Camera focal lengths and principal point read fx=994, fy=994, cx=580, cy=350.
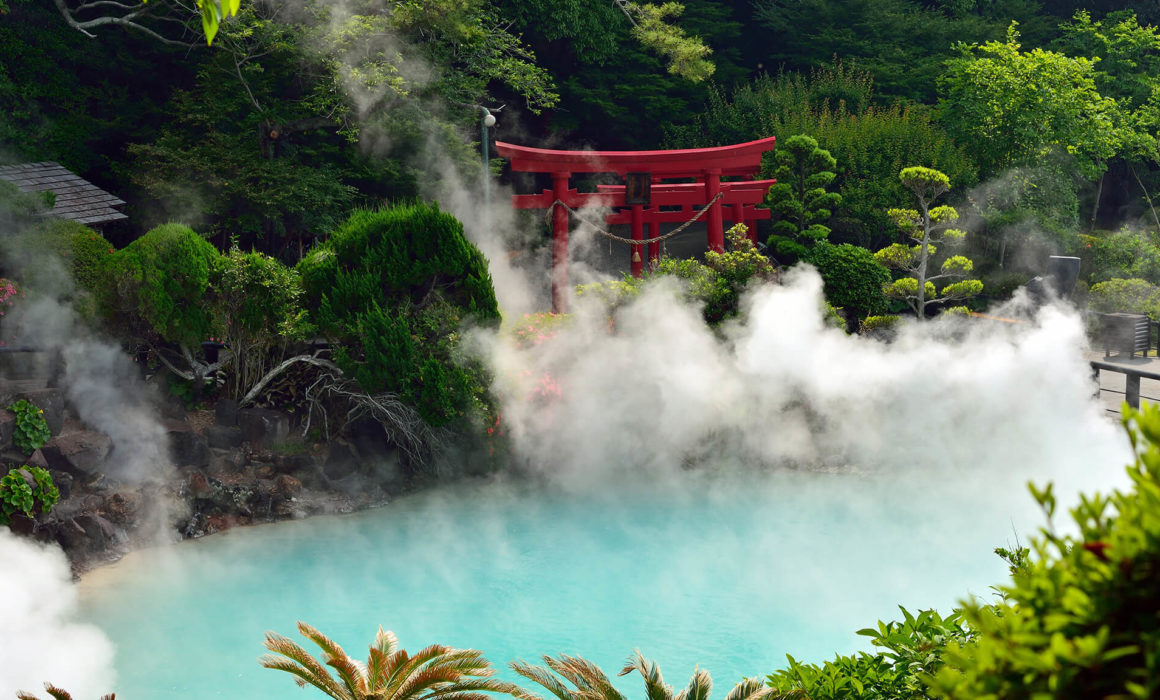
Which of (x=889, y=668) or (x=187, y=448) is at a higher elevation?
(x=889, y=668)

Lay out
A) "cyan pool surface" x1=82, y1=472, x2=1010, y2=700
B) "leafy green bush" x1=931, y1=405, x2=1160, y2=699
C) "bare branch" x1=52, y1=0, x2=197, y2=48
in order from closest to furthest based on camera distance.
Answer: "leafy green bush" x1=931, y1=405, x2=1160, y2=699, "cyan pool surface" x1=82, y1=472, x2=1010, y2=700, "bare branch" x1=52, y1=0, x2=197, y2=48

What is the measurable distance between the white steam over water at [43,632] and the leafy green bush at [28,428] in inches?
45.6

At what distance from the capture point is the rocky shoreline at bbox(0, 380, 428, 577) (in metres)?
11.3

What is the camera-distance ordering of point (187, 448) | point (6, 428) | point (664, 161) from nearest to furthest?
point (6, 428) → point (187, 448) → point (664, 161)

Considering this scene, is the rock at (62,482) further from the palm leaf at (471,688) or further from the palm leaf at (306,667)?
the palm leaf at (471,688)

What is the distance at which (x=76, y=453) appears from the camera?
11750 millimetres

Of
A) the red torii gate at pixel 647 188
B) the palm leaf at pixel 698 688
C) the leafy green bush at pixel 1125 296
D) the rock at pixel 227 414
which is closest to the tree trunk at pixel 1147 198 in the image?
the leafy green bush at pixel 1125 296

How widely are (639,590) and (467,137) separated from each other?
442 inches

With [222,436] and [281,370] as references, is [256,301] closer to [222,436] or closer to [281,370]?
[281,370]

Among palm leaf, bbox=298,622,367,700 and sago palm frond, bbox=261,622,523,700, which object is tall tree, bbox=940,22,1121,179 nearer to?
sago palm frond, bbox=261,622,523,700

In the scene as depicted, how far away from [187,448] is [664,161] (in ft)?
31.2

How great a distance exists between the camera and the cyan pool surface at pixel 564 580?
369 inches

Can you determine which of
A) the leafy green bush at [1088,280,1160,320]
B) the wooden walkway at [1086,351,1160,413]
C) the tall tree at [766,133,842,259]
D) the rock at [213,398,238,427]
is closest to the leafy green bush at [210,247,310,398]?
the rock at [213,398,238,427]

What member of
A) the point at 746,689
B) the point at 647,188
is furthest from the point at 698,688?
the point at 647,188
